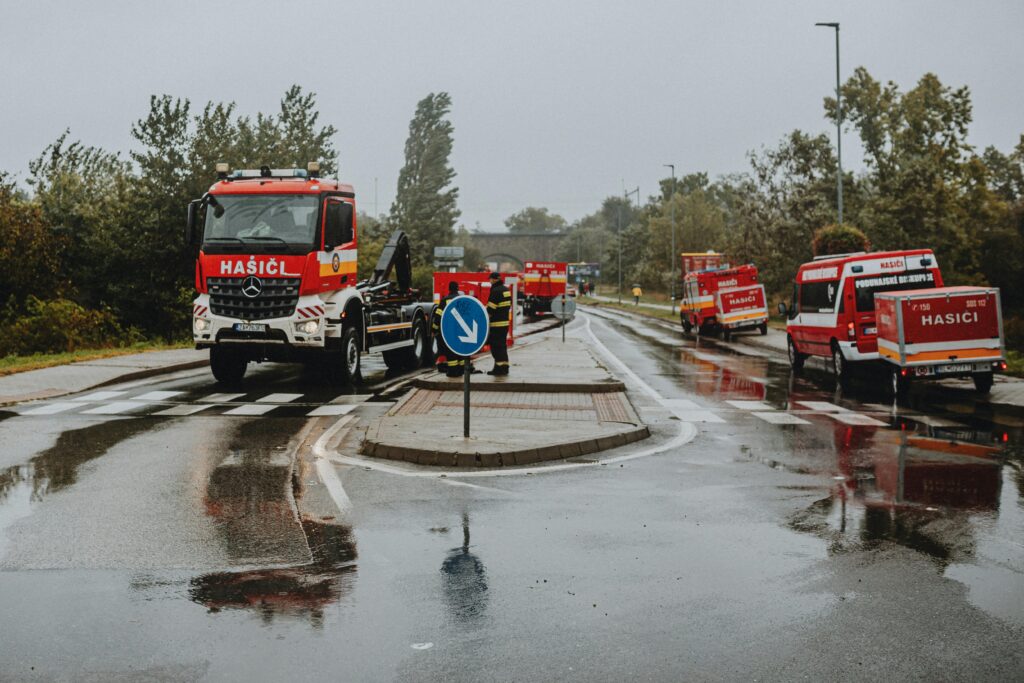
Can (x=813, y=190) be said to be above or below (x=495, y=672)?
above

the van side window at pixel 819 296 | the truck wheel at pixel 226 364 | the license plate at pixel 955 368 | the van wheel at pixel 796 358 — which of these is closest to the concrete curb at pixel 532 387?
the truck wheel at pixel 226 364

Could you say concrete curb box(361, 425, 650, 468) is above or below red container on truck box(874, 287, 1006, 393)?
below

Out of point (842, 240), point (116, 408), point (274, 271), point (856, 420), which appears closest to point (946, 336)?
point (856, 420)

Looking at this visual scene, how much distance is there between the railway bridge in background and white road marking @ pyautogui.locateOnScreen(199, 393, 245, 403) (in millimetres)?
154947

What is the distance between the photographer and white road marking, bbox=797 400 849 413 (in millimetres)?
15695

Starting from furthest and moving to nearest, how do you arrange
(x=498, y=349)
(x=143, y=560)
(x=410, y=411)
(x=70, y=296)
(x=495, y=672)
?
(x=70, y=296), (x=498, y=349), (x=410, y=411), (x=143, y=560), (x=495, y=672)

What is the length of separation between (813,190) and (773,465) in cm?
4599

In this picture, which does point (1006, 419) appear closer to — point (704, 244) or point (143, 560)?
point (143, 560)

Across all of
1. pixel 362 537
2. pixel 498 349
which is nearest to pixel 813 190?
pixel 498 349

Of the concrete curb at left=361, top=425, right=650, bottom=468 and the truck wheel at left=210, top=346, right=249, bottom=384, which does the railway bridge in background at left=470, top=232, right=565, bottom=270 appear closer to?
the truck wheel at left=210, top=346, right=249, bottom=384

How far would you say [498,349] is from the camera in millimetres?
18438

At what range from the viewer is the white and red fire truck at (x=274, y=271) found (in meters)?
17.2

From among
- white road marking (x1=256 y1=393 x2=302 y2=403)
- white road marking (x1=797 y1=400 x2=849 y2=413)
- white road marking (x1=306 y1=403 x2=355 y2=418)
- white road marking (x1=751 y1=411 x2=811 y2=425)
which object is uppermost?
white road marking (x1=256 y1=393 x2=302 y2=403)

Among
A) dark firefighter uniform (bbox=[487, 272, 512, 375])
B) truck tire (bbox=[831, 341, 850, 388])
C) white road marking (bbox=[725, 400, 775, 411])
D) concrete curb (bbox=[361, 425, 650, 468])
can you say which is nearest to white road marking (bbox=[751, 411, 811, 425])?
white road marking (bbox=[725, 400, 775, 411])
